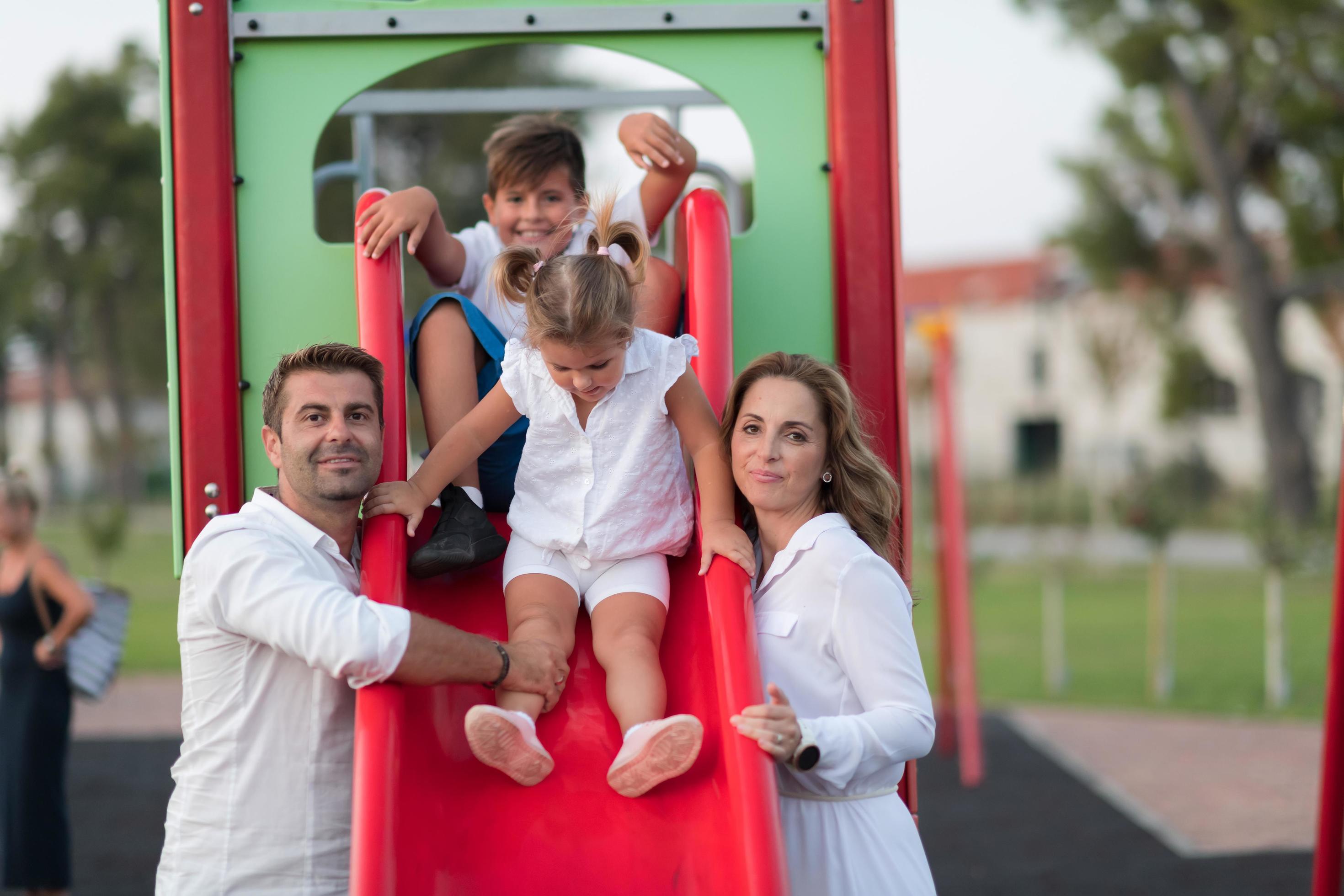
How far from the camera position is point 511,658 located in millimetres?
2652

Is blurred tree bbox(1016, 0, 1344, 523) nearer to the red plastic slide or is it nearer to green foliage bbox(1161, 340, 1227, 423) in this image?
green foliage bbox(1161, 340, 1227, 423)

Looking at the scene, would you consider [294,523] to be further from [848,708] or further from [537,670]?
[848,708]

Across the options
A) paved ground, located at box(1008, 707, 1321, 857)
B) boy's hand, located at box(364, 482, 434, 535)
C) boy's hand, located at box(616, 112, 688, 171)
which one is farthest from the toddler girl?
paved ground, located at box(1008, 707, 1321, 857)

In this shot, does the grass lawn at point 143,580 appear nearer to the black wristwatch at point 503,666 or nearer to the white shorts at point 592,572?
the white shorts at point 592,572

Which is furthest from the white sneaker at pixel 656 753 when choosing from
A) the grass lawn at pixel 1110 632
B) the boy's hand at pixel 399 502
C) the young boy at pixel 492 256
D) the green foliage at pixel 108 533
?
the green foliage at pixel 108 533

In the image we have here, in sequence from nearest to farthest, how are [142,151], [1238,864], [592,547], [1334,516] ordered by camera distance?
[592,547]
[1238,864]
[1334,516]
[142,151]

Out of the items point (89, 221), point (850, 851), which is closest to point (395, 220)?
point (850, 851)

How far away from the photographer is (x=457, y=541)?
2816 mm

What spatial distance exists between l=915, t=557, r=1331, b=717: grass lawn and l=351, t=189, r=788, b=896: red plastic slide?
7.29 meters

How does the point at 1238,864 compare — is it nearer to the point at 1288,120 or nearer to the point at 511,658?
the point at 511,658

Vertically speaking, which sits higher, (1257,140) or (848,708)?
(1257,140)

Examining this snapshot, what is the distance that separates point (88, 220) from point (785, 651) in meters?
26.5

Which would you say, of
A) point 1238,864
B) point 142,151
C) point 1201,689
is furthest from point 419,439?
point 142,151

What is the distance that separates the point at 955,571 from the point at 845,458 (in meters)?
6.57
